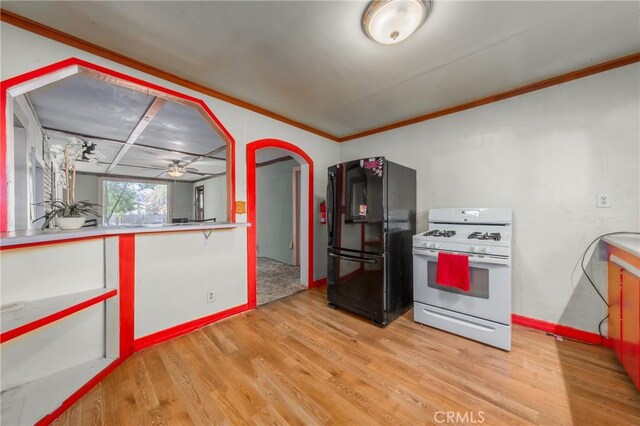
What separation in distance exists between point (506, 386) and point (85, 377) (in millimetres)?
2725

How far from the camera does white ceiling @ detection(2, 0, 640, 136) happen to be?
1402 millimetres

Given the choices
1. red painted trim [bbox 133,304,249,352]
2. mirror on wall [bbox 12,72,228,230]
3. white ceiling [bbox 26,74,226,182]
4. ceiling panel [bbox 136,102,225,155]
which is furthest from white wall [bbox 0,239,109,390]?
ceiling panel [bbox 136,102,225,155]

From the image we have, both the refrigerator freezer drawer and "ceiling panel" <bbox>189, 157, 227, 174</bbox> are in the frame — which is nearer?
the refrigerator freezer drawer

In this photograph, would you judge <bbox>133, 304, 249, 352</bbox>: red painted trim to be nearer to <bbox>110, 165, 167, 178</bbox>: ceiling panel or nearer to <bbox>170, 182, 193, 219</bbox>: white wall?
<bbox>110, 165, 167, 178</bbox>: ceiling panel

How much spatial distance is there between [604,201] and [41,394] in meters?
4.19

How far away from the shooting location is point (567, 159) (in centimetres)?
207

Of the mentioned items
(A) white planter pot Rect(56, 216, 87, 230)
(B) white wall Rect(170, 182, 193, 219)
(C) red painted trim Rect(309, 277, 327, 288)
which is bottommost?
(C) red painted trim Rect(309, 277, 327, 288)

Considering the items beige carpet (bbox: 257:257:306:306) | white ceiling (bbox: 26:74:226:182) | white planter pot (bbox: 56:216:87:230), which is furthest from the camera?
beige carpet (bbox: 257:257:306:306)

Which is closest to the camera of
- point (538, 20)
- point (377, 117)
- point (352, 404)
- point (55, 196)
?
point (352, 404)

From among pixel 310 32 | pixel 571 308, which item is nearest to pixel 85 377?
pixel 310 32

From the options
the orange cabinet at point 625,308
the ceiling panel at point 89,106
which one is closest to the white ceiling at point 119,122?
the ceiling panel at point 89,106

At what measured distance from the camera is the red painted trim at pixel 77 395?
1.21 metres

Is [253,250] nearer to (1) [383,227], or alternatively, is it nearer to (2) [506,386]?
(1) [383,227]

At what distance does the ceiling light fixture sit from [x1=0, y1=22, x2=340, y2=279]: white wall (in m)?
1.61
